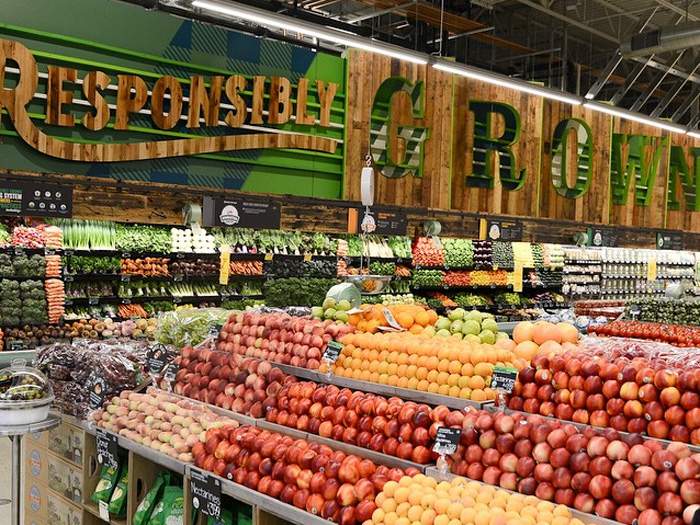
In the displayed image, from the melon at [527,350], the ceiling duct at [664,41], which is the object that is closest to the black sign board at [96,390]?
the melon at [527,350]

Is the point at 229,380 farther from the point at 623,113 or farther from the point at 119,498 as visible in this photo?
the point at 623,113

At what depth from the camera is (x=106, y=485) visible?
4090mm

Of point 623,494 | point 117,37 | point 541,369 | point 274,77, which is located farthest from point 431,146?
point 623,494

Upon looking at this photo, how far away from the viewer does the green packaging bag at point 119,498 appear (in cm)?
399

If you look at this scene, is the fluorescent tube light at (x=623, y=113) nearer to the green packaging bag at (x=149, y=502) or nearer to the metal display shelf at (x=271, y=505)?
the green packaging bag at (x=149, y=502)

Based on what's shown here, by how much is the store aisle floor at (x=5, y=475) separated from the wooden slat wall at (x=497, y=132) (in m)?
7.87

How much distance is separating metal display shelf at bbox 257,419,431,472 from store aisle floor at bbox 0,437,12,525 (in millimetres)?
2715

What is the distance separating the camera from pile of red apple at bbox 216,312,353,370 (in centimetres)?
436

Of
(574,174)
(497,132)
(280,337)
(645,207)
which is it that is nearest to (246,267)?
(280,337)

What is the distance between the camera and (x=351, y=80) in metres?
11.0

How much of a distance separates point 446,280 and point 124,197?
5.34 meters

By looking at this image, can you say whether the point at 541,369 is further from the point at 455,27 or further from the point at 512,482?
the point at 455,27

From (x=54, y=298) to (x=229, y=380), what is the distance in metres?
4.48

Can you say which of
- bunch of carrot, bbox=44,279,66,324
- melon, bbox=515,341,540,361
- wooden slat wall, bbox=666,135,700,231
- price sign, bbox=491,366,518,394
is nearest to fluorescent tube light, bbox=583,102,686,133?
wooden slat wall, bbox=666,135,700,231
